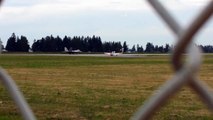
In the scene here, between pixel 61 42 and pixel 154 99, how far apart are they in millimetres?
55642

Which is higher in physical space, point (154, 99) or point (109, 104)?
point (154, 99)

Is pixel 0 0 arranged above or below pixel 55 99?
above

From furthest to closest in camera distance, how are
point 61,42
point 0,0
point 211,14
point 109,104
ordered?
point 61,42 → point 109,104 → point 0,0 → point 211,14

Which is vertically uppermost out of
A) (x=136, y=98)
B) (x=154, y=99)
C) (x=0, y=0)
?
(x=0, y=0)

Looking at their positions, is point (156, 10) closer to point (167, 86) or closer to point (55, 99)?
point (167, 86)

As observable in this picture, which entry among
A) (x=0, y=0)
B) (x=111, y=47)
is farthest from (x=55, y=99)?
(x=111, y=47)

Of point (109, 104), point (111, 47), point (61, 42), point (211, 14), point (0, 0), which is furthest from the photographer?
point (111, 47)

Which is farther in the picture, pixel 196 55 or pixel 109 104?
pixel 109 104

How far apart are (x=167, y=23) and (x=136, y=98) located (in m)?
11.1

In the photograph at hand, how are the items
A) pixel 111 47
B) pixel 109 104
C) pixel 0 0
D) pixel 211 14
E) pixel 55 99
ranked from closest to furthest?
pixel 211 14, pixel 0 0, pixel 109 104, pixel 55 99, pixel 111 47

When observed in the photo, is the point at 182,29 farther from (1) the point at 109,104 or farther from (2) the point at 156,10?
(1) the point at 109,104

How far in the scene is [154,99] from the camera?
509mm

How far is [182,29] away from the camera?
50 centimetres

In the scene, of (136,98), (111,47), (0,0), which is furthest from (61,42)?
(0,0)
